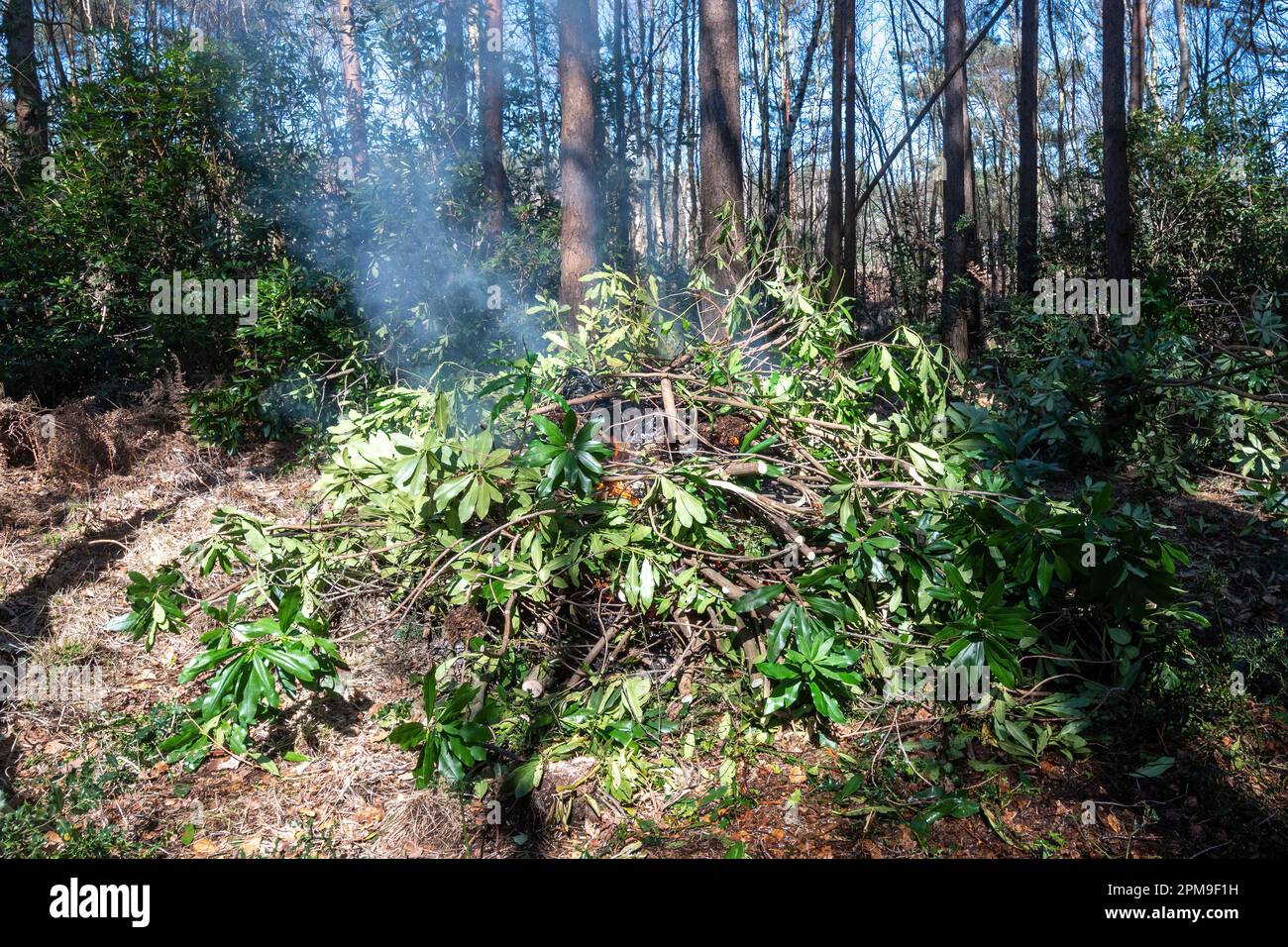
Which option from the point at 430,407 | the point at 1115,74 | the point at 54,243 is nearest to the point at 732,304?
the point at 430,407

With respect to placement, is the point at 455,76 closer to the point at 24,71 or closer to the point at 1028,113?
the point at 24,71

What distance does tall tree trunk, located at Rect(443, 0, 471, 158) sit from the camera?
8086 millimetres

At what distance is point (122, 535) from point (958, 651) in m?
4.57

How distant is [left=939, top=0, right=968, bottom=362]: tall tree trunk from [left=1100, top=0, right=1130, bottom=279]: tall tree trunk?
2.46m

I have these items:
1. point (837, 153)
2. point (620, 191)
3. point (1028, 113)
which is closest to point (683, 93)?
point (620, 191)

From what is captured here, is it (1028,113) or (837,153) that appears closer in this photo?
(837,153)

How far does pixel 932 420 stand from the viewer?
3.69 metres

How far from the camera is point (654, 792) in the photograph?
2.76 metres

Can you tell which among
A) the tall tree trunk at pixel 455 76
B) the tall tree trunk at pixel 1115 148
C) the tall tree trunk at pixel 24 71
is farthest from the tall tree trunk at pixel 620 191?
the tall tree trunk at pixel 24 71

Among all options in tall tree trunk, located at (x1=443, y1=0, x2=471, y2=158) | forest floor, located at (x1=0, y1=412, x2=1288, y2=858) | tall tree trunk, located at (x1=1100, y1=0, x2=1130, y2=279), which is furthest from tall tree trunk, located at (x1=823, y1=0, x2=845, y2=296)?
forest floor, located at (x1=0, y1=412, x2=1288, y2=858)

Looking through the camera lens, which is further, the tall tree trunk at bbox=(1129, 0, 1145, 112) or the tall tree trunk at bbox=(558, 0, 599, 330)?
the tall tree trunk at bbox=(1129, 0, 1145, 112)

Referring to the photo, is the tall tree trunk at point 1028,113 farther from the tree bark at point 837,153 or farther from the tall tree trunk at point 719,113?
the tall tree trunk at point 719,113

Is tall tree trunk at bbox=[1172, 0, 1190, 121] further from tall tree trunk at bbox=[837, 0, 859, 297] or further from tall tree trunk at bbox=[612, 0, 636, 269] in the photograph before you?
tall tree trunk at bbox=[612, 0, 636, 269]

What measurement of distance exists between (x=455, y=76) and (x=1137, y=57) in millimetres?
11132
